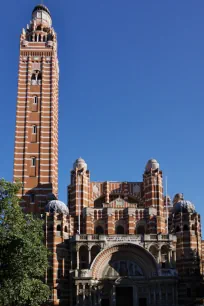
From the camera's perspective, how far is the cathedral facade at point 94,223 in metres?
63.8

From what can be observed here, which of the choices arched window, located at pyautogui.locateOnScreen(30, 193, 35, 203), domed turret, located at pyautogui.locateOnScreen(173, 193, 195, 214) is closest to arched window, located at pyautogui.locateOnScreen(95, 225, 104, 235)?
arched window, located at pyautogui.locateOnScreen(30, 193, 35, 203)

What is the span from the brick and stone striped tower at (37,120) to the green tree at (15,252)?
29237 millimetres

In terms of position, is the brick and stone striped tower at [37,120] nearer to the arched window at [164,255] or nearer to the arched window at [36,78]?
the arched window at [36,78]

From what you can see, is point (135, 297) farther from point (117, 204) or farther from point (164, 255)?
point (117, 204)

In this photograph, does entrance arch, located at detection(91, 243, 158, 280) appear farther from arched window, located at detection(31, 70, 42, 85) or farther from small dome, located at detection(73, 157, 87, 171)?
arched window, located at detection(31, 70, 42, 85)

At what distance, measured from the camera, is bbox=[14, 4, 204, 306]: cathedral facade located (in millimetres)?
63750

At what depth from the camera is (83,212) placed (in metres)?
72.9

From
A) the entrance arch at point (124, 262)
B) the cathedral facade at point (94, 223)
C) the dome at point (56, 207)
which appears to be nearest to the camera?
the cathedral facade at point (94, 223)

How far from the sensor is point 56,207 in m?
70.0

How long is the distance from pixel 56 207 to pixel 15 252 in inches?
1124

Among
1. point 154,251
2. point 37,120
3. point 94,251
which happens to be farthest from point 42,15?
point 154,251

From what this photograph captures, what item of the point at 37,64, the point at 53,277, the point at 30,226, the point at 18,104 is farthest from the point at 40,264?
the point at 37,64

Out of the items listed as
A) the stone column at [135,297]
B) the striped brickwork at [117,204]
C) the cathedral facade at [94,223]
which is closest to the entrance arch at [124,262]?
the cathedral facade at [94,223]

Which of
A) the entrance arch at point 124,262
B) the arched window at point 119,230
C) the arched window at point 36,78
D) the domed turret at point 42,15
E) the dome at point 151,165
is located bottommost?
the entrance arch at point 124,262
